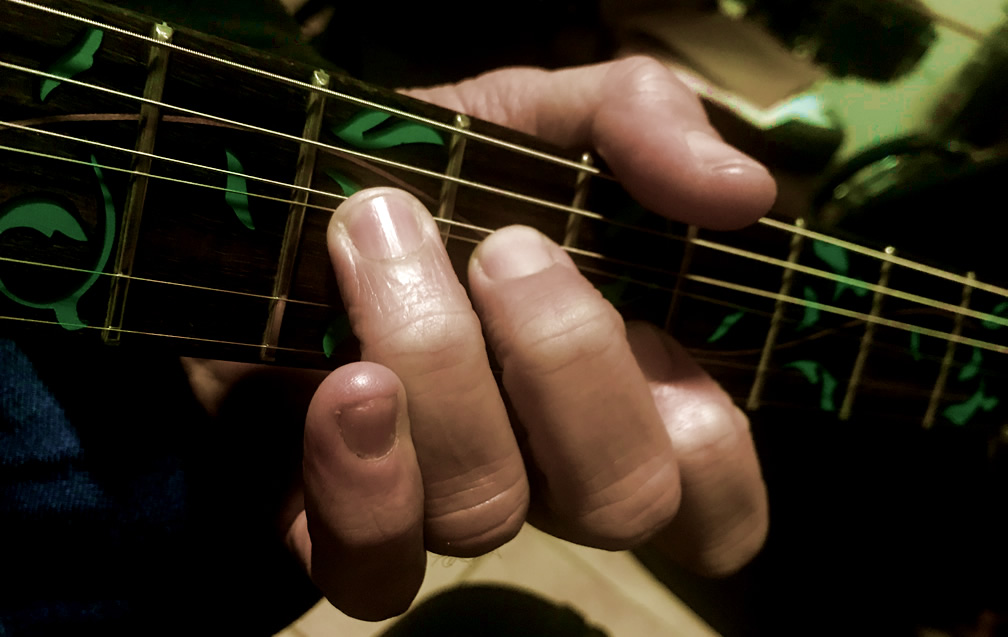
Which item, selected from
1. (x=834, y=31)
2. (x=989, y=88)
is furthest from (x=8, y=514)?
(x=989, y=88)

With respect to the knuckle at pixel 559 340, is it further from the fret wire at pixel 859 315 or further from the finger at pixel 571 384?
the fret wire at pixel 859 315

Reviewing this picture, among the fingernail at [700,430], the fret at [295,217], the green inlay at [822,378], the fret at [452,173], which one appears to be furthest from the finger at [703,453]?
the fret at [295,217]

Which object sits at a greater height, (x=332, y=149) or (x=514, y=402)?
(x=332, y=149)

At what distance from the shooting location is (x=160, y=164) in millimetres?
406

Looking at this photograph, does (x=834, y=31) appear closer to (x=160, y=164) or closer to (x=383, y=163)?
(x=383, y=163)

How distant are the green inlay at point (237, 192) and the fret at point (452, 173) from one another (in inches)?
5.8

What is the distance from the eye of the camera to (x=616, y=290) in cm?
57

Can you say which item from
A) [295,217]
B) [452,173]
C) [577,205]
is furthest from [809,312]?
[295,217]

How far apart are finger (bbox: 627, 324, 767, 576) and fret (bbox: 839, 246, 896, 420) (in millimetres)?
174

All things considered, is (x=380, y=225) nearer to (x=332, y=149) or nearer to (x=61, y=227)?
(x=332, y=149)

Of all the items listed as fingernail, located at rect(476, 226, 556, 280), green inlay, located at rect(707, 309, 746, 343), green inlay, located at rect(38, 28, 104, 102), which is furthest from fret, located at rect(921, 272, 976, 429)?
green inlay, located at rect(38, 28, 104, 102)

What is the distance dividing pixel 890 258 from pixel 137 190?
0.76 meters

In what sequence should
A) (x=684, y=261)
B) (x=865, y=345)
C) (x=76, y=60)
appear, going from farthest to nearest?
(x=865, y=345) < (x=684, y=261) < (x=76, y=60)

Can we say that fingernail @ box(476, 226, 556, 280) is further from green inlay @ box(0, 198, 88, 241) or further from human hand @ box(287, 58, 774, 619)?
green inlay @ box(0, 198, 88, 241)
